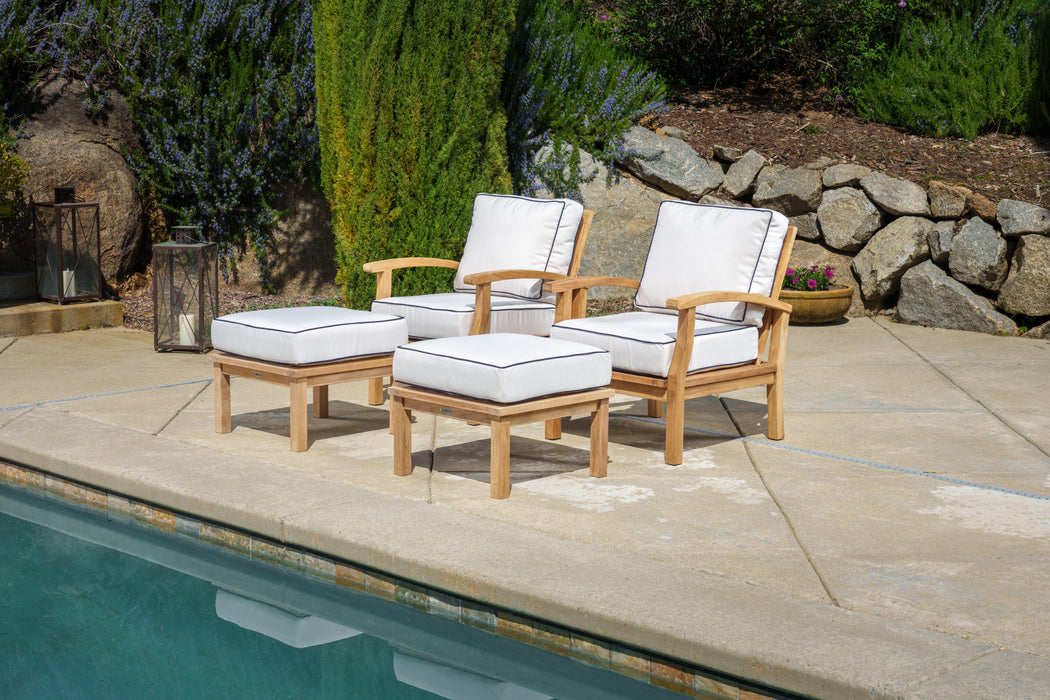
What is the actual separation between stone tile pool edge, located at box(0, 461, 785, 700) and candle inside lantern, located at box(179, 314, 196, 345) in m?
2.54

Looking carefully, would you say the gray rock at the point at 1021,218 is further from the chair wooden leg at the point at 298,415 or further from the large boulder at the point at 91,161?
the large boulder at the point at 91,161

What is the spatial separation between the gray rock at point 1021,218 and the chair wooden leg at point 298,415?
17.6 ft

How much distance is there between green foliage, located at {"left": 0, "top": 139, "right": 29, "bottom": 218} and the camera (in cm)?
745

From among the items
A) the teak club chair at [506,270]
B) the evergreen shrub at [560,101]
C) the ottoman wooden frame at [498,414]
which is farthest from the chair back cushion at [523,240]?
the evergreen shrub at [560,101]

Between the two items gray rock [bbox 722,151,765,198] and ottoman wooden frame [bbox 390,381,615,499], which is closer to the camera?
ottoman wooden frame [bbox 390,381,615,499]

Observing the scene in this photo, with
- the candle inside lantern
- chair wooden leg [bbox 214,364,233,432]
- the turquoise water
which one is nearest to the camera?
the turquoise water

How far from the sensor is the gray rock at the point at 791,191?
28.4ft

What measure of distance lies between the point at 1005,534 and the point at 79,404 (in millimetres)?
4022

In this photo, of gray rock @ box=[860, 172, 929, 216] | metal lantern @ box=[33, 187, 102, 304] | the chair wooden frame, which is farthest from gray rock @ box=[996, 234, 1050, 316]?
metal lantern @ box=[33, 187, 102, 304]

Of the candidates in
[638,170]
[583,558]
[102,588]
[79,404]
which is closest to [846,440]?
[583,558]

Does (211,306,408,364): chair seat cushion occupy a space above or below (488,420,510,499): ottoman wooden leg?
above

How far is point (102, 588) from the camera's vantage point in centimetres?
357

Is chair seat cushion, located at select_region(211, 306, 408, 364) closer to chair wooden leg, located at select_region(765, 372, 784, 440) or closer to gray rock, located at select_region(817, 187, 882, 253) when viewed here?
chair wooden leg, located at select_region(765, 372, 784, 440)

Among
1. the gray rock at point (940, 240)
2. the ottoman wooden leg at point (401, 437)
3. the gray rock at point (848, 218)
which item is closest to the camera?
the ottoman wooden leg at point (401, 437)
